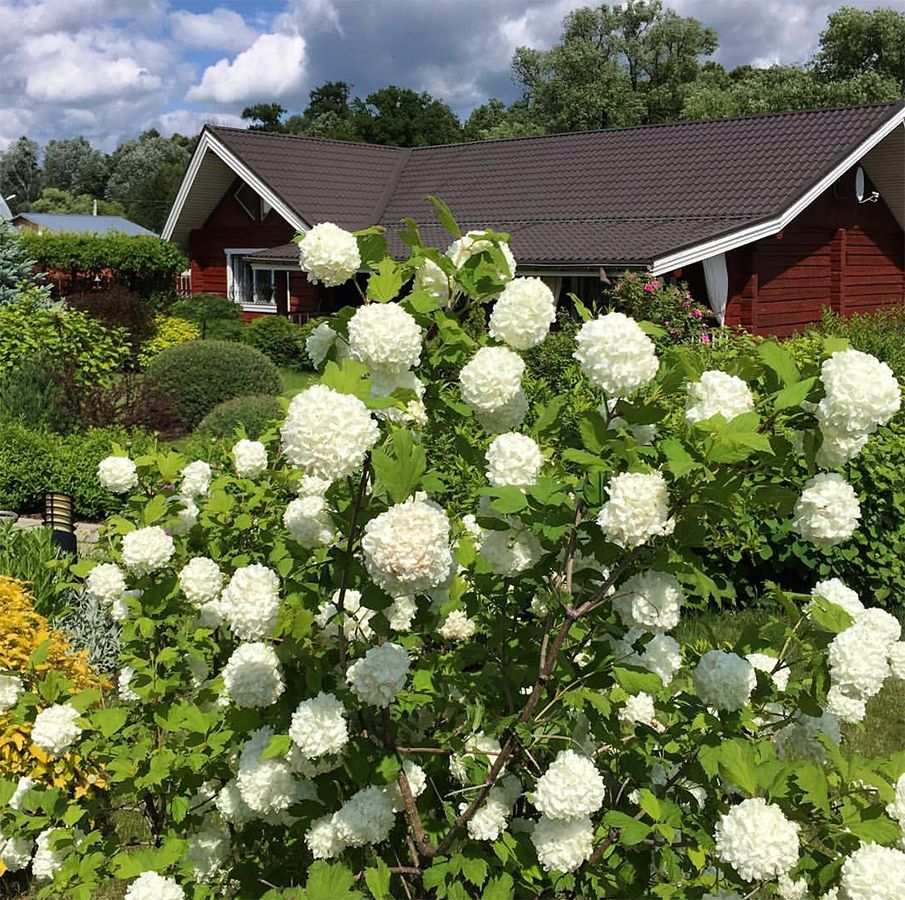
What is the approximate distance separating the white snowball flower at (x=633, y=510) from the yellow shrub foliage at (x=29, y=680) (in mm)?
2031

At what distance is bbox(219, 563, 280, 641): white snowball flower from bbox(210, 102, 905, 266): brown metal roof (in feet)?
42.6

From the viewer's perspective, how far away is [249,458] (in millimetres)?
3480

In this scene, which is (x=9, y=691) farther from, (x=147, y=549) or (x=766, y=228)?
(x=766, y=228)

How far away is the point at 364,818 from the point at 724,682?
0.81 m

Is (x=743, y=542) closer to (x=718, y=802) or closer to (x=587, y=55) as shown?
(x=718, y=802)

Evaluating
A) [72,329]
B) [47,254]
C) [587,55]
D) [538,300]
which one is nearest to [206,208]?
[47,254]

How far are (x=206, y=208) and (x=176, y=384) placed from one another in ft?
37.1

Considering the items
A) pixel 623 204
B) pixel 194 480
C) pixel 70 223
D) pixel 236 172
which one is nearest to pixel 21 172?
pixel 70 223

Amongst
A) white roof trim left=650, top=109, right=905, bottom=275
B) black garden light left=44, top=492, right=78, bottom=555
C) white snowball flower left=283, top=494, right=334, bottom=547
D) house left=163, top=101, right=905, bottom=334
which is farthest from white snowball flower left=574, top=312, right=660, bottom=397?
white roof trim left=650, top=109, right=905, bottom=275

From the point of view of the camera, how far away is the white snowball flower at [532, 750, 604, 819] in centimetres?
200

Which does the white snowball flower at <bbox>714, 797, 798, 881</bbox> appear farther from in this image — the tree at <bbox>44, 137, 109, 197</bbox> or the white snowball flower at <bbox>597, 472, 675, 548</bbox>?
the tree at <bbox>44, 137, 109, 197</bbox>

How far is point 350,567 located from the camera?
2166mm

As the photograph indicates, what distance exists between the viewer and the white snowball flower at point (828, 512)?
2.07m

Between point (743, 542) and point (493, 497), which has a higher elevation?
point (493, 497)
